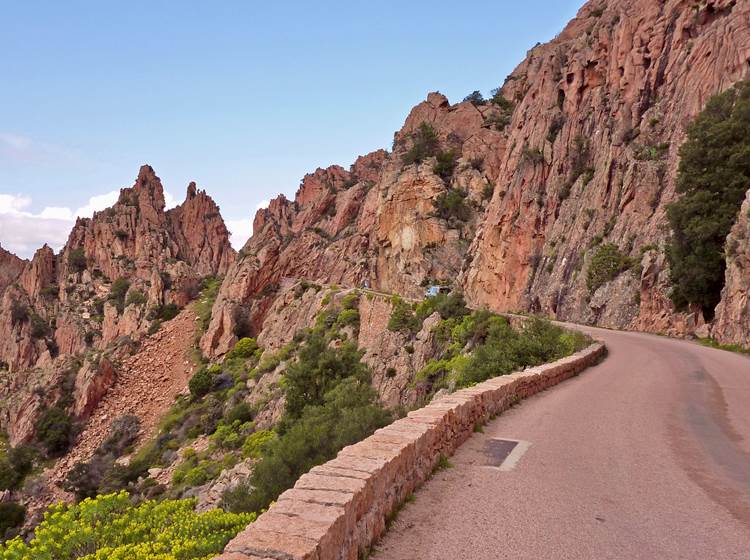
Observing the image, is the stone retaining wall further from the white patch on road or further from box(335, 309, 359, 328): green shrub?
box(335, 309, 359, 328): green shrub

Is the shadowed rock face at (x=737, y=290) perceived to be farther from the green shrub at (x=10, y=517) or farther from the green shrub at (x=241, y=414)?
the green shrub at (x=10, y=517)

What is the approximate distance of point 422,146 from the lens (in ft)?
211

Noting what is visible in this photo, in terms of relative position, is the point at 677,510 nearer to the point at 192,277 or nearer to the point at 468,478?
the point at 468,478

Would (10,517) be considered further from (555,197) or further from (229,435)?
(555,197)

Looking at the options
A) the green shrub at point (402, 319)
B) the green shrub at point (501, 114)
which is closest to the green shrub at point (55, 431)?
the green shrub at point (402, 319)

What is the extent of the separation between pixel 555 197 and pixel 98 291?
68291 millimetres

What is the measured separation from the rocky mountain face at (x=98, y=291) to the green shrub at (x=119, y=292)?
0.51ft

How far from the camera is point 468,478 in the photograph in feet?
22.1

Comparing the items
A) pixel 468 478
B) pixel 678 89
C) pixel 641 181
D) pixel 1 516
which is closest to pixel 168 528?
pixel 468 478

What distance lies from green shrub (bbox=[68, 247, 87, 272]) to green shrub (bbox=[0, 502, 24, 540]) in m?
60.0

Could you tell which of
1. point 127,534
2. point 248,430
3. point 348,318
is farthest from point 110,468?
point 127,534

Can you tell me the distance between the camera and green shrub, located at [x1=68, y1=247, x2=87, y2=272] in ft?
282

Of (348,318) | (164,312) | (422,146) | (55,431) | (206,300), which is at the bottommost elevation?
(55,431)

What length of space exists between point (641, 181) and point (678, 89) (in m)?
8.22
